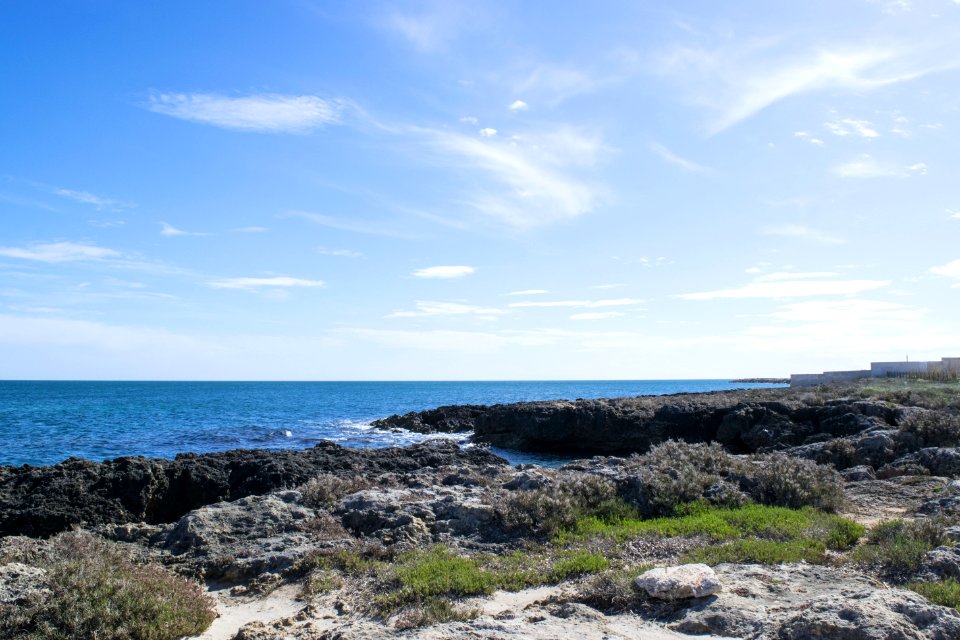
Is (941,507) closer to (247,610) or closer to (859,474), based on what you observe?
(859,474)

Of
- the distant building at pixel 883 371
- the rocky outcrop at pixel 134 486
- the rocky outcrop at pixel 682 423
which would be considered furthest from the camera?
the distant building at pixel 883 371

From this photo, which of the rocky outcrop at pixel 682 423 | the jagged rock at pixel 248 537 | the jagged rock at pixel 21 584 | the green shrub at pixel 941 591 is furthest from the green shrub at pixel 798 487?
the jagged rock at pixel 21 584

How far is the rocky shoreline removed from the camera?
21.4 feet

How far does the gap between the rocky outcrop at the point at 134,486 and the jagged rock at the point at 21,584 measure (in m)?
6.55

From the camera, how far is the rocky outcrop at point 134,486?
1294cm

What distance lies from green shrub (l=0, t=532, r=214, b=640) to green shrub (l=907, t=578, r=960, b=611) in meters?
7.26

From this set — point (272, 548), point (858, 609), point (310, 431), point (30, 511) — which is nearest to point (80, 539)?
point (272, 548)

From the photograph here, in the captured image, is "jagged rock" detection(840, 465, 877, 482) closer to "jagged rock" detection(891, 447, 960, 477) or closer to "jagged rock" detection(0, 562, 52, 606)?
"jagged rock" detection(891, 447, 960, 477)

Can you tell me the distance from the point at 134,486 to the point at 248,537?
232 inches

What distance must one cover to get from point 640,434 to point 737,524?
978 inches

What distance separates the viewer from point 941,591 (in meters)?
6.66

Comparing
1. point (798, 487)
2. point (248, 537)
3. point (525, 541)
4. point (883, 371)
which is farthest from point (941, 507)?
point (883, 371)

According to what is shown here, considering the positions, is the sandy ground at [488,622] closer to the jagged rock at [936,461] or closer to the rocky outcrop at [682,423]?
the jagged rock at [936,461]

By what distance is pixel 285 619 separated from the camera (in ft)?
23.0
